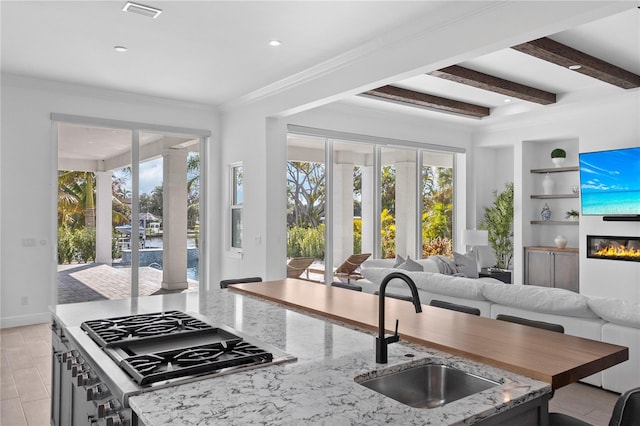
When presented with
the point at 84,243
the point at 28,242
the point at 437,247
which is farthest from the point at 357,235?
the point at 28,242

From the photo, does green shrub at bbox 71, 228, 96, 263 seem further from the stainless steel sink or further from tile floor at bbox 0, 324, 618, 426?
the stainless steel sink

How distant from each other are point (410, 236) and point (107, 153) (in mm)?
4707

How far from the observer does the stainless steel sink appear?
5.04 ft

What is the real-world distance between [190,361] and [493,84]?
5037 millimetres

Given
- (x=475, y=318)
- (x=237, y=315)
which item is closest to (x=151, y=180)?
(x=237, y=315)

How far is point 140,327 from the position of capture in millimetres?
1973

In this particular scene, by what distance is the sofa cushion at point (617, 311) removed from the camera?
2.98 metres

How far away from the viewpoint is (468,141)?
8422 millimetres

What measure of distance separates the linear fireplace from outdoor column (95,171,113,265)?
6.41 m

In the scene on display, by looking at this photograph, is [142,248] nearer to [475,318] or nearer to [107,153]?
[107,153]

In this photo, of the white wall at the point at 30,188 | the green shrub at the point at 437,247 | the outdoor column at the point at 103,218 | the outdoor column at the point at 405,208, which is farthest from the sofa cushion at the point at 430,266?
the white wall at the point at 30,188

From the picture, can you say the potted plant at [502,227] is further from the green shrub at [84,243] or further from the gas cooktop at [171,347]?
the gas cooktop at [171,347]

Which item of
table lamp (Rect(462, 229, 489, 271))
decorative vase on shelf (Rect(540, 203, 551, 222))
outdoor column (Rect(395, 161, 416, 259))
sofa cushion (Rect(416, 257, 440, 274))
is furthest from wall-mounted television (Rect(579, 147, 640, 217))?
outdoor column (Rect(395, 161, 416, 259))

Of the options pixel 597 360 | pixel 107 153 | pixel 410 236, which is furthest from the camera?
pixel 410 236
